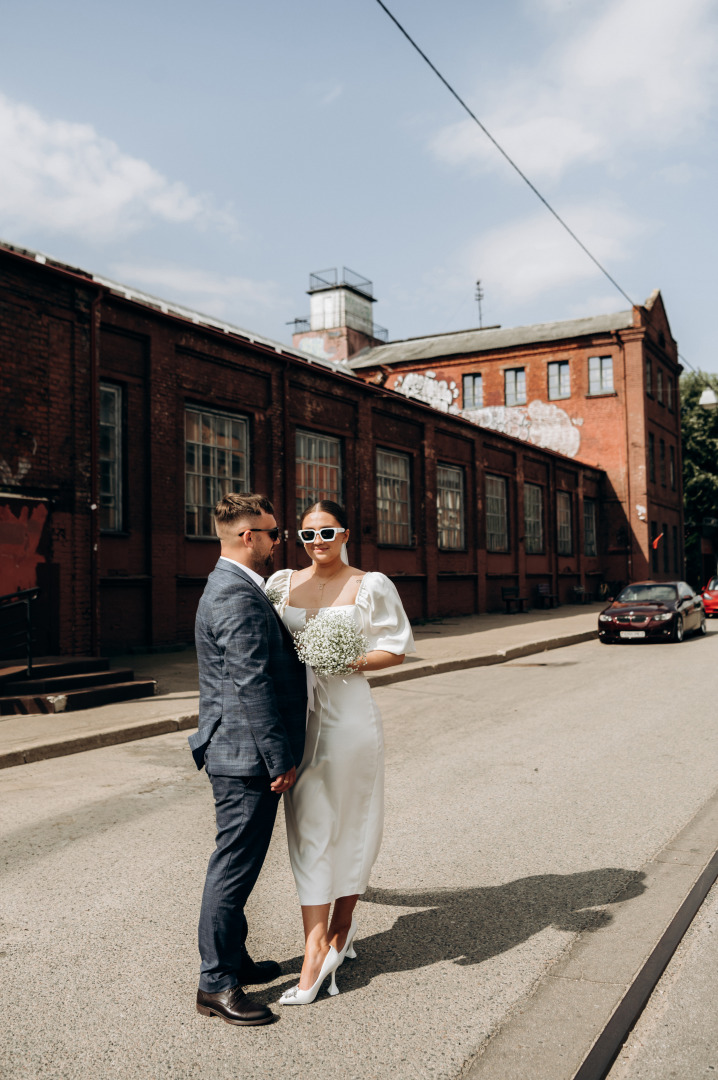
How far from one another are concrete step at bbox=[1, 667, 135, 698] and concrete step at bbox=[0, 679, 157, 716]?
0.33 feet

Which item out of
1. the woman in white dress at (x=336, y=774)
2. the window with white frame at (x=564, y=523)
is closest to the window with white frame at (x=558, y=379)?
the window with white frame at (x=564, y=523)

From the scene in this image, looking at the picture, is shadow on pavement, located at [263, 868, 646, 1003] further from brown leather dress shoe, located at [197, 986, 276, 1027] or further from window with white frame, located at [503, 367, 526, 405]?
window with white frame, located at [503, 367, 526, 405]

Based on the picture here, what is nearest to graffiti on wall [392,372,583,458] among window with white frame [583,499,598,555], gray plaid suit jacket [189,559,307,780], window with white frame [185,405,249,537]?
window with white frame [583,499,598,555]

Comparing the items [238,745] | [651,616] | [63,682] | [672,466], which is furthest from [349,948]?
[672,466]

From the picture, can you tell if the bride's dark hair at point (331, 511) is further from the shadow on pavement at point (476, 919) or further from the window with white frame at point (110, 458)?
the window with white frame at point (110, 458)

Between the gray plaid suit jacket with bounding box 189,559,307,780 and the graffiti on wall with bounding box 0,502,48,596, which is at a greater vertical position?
the graffiti on wall with bounding box 0,502,48,596

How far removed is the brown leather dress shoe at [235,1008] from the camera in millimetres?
3078

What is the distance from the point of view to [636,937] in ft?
12.3

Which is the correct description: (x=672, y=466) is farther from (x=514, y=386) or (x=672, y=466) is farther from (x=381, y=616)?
(x=381, y=616)

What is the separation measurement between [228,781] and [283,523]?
15105 mm

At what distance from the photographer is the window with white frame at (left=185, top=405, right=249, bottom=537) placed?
16.4 m

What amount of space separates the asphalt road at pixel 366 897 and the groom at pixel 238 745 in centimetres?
20

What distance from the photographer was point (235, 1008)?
309cm

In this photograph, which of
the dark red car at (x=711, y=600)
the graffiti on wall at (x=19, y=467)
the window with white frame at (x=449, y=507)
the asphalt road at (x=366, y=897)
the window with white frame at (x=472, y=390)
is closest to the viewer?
the asphalt road at (x=366, y=897)
